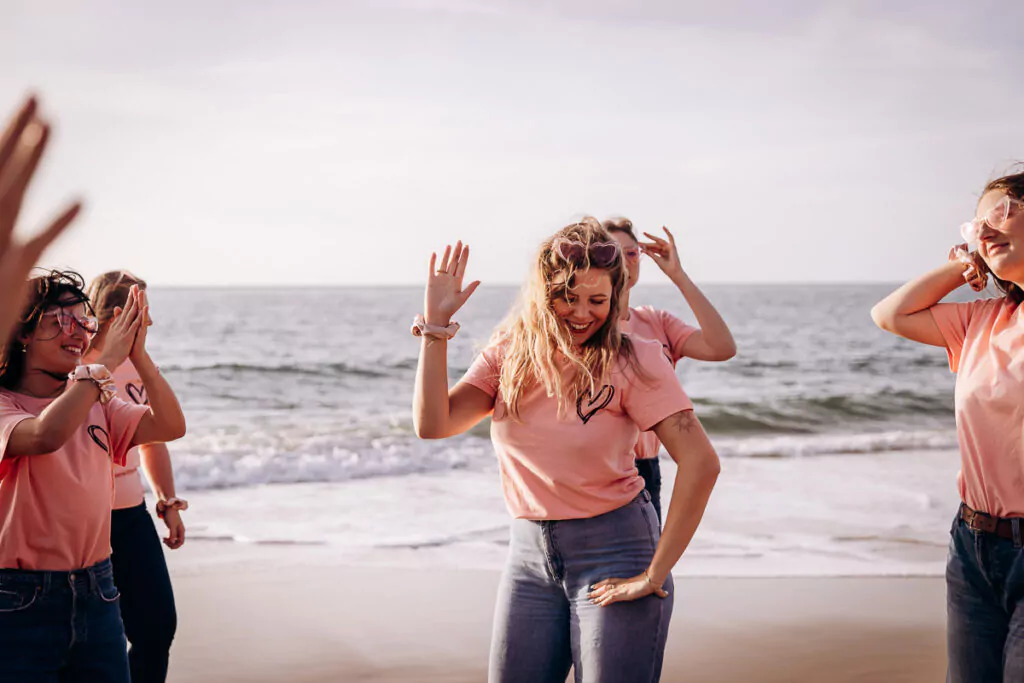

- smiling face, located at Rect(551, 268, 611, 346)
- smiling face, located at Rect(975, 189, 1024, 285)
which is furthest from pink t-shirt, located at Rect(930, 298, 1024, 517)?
smiling face, located at Rect(551, 268, 611, 346)

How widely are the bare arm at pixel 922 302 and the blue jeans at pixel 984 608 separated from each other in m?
0.60

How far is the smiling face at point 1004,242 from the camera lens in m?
2.74

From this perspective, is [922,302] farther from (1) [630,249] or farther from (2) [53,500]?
(2) [53,500]

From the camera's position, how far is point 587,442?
2619 mm

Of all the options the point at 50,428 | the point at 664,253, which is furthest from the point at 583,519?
the point at 664,253

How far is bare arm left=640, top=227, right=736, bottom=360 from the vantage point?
4375 millimetres

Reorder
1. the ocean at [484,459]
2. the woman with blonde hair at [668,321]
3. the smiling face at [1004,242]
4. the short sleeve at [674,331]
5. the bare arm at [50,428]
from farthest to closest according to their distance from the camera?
1. the ocean at [484,459]
2. the short sleeve at [674,331]
3. the woman with blonde hair at [668,321]
4. the smiling face at [1004,242]
5. the bare arm at [50,428]

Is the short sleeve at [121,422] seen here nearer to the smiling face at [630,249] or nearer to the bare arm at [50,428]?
the bare arm at [50,428]

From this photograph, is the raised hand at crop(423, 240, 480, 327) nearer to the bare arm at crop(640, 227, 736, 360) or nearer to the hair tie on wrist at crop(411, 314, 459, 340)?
the hair tie on wrist at crop(411, 314, 459, 340)

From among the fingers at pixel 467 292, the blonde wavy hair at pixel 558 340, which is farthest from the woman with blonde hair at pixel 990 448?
the fingers at pixel 467 292

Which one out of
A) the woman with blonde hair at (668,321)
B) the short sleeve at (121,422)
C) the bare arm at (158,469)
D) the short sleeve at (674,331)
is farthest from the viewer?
the short sleeve at (674,331)

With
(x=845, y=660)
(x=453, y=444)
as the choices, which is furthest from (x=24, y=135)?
(x=453, y=444)

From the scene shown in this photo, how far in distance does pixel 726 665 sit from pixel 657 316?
2157 mm

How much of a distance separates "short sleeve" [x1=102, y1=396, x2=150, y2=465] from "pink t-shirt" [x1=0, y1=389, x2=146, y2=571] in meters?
0.08
